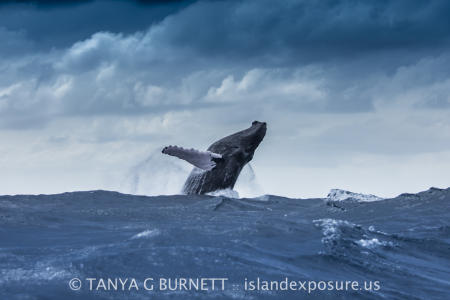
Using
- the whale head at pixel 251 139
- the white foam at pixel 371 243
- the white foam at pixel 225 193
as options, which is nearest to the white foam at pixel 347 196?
the whale head at pixel 251 139

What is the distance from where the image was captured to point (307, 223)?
15547mm

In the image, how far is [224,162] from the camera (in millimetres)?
23125

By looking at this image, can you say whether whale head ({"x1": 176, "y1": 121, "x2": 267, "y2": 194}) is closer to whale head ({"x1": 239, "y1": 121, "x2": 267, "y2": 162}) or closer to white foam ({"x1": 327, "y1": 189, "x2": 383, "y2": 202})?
whale head ({"x1": 239, "y1": 121, "x2": 267, "y2": 162})

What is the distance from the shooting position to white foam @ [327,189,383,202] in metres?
Answer: 27.9

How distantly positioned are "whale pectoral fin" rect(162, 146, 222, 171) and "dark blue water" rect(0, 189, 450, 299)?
6.85 feet

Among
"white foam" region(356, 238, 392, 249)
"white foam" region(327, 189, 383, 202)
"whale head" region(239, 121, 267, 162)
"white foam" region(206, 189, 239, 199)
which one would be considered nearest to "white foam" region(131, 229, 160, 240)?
"white foam" region(356, 238, 392, 249)

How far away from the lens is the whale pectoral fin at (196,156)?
21.3m

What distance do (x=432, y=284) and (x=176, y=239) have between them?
4471 mm

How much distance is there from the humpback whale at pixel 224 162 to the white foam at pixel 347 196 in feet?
19.2

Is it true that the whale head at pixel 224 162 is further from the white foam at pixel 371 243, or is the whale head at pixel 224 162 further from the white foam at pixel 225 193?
the white foam at pixel 371 243

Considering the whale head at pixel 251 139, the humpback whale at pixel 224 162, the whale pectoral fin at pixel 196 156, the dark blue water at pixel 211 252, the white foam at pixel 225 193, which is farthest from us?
the whale head at pixel 251 139

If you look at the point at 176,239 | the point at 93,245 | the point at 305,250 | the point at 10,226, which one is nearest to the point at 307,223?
the point at 305,250

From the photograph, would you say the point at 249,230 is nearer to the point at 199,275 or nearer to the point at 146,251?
the point at 146,251

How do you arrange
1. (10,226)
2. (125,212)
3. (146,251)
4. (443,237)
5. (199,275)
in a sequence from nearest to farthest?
1. (199,275)
2. (146,251)
3. (10,226)
4. (443,237)
5. (125,212)
